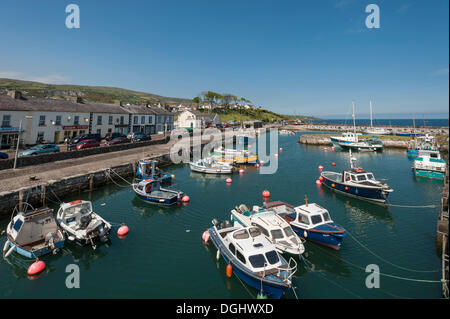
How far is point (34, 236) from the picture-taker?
14.0 metres

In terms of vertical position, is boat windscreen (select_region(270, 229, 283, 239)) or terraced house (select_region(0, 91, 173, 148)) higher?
terraced house (select_region(0, 91, 173, 148))

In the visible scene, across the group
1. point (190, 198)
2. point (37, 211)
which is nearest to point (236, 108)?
point (190, 198)

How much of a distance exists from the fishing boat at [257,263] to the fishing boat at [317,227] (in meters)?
4.64

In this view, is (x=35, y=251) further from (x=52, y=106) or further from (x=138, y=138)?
(x=138, y=138)

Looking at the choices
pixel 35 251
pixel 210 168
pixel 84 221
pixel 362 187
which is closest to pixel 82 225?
pixel 84 221

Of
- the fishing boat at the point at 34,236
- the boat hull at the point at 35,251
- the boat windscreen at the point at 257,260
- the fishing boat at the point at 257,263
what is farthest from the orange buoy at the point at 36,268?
the boat windscreen at the point at 257,260

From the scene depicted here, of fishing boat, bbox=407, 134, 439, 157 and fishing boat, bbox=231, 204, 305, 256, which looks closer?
fishing boat, bbox=231, 204, 305, 256

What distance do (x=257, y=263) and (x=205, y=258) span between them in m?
4.45

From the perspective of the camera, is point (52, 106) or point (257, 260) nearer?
point (257, 260)

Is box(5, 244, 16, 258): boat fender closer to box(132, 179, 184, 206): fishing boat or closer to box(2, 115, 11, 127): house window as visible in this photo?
box(132, 179, 184, 206): fishing boat

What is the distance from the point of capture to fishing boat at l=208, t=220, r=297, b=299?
10.4 m

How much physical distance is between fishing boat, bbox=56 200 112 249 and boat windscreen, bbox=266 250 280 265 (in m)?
11.3

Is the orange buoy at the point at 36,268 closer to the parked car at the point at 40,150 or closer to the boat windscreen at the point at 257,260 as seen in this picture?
the boat windscreen at the point at 257,260

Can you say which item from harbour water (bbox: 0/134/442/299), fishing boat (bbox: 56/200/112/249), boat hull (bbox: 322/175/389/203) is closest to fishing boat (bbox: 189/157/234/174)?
harbour water (bbox: 0/134/442/299)
